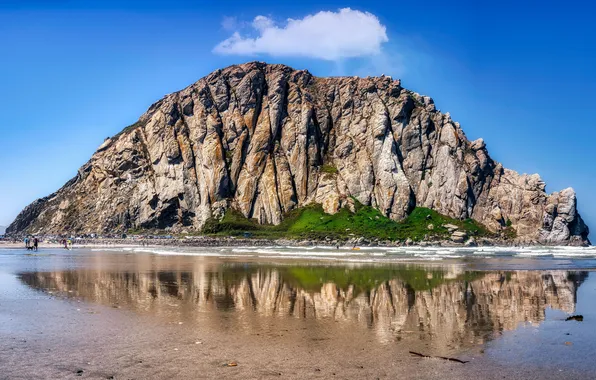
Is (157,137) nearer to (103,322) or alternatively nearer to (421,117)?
(421,117)

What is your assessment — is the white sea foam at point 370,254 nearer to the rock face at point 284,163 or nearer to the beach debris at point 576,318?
the beach debris at point 576,318

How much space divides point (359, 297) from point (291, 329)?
7818 mm

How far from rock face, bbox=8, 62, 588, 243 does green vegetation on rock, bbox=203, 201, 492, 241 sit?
9.91ft

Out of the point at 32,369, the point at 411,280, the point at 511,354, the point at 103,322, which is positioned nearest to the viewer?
the point at 32,369

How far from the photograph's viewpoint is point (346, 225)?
384 feet

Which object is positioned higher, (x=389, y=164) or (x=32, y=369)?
(x=389, y=164)

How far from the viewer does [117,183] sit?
429 ft

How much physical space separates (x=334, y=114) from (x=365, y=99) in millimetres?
9271

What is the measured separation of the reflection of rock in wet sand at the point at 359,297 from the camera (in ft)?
55.8

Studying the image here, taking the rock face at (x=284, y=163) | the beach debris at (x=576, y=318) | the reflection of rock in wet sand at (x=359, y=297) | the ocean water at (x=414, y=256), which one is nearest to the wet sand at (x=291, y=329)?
the reflection of rock in wet sand at (x=359, y=297)

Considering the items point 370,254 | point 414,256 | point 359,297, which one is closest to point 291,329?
point 359,297

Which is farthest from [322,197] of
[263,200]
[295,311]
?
[295,311]

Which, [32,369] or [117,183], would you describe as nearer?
[32,369]

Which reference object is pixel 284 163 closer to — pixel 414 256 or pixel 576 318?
pixel 414 256
